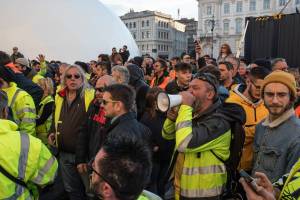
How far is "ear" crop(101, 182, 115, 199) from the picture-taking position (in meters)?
1.51

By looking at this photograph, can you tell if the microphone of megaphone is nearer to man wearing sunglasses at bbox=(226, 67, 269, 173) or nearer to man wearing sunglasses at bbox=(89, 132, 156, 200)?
man wearing sunglasses at bbox=(89, 132, 156, 200)

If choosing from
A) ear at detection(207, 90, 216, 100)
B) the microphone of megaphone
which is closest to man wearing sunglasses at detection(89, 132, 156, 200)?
the microphone of megaphone

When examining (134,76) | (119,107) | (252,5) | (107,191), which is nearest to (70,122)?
(119,107)

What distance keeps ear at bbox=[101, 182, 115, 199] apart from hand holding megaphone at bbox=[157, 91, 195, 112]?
1.27 metres

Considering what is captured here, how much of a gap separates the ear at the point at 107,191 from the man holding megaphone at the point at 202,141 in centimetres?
139

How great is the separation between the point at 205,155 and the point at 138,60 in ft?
27.6

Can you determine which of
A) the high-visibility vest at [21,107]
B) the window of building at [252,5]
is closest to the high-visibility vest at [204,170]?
the high-visibility vest at [21,107]

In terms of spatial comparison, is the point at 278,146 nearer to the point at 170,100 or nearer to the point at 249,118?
the point at 249,118

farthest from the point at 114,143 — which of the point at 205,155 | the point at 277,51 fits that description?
the point at 277,51

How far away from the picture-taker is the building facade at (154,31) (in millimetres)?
97812

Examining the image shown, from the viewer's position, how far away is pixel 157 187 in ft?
15.1

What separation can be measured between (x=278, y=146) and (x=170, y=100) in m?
0.98

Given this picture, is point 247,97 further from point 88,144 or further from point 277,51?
point 277,51

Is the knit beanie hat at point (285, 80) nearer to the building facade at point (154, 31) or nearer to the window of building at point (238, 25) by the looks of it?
the window of building at point (238, 25)
